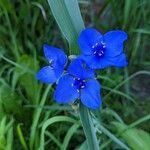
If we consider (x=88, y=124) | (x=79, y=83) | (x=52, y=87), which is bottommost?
(x=52, y=87)

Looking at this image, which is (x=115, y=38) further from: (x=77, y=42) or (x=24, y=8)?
(x=24, y=8)

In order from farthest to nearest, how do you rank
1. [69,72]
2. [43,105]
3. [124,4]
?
1. [124,4]
2. [43,105]
3. [69,72]

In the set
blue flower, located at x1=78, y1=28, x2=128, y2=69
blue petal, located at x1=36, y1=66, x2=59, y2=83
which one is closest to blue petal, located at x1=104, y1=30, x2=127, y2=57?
blue flower, located at x1=78, y1=28, x2=128, y2=69

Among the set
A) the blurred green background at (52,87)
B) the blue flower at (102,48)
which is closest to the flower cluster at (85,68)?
the blue flower at (102,48)

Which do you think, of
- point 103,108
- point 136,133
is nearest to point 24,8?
point 103,108

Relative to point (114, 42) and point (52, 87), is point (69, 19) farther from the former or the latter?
point (52, 87)

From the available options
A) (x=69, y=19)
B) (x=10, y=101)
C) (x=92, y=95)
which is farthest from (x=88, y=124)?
(x=10, y=101)

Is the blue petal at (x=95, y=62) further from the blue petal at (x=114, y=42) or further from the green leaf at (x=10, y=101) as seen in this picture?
the green leaf at (x=10, y=101)
